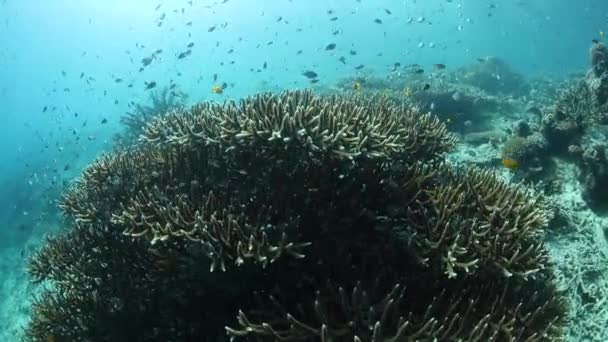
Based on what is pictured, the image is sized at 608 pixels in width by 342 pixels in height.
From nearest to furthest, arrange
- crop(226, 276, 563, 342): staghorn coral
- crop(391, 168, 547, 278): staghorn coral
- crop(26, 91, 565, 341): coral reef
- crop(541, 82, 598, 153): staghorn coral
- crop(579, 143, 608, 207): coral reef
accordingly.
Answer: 1. crop(226, 276, 563, 342): staghorn coral
2. crop(26, 91, 565, 341): coral reef
3. crop(391, 168, 547, 278): staghorn coral
4. crop(579, 143, 608, 207): coral reef
5. crop(541, 82, 598, 153): staghorn coral

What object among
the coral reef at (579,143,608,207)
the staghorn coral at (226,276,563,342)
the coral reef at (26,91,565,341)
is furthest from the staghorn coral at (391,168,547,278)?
the coral reef at (579,143,608,207)

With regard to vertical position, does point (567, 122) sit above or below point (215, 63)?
below

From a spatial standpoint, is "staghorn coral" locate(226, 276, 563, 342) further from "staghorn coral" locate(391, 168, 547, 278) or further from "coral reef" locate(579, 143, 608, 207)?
"coral reef" locate(579, 143, 608, 207)

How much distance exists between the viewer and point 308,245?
4.31 meters

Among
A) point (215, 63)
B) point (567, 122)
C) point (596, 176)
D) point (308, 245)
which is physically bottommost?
point (308, 245)

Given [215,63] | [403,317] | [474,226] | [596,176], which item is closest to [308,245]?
[403,317]

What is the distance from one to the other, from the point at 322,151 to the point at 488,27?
18889cm

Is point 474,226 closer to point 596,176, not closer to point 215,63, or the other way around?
point 596,176

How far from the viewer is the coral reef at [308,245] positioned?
13.3ft

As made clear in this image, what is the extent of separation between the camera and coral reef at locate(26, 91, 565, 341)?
159 inches

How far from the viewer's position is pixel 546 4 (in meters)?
106

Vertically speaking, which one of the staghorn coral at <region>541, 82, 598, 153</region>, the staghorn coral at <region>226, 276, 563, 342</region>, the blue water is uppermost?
the blue water

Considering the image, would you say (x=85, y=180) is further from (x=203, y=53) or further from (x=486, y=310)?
(x=203, y=53)

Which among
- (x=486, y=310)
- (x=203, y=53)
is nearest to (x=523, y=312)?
(x=486, y=310)
